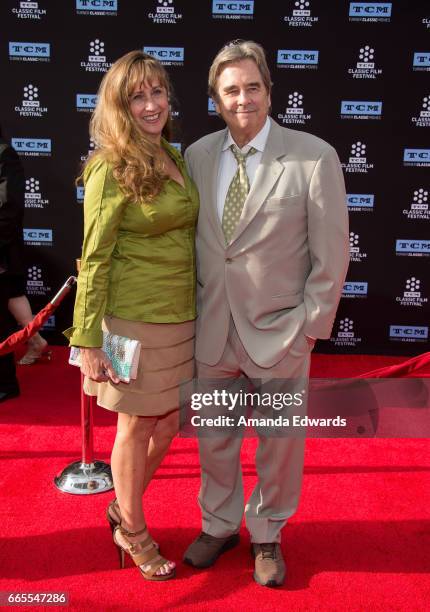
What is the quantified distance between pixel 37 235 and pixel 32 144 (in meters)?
0.74

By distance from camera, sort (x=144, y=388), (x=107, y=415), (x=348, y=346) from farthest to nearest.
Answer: (x=348, y=346) → (x=107, y=415) → (x=144, y=388)

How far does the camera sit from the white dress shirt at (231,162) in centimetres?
231

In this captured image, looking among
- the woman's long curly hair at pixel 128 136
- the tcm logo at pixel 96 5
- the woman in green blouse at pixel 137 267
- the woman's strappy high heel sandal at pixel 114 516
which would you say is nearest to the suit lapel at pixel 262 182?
the woman in green blouse at pixel 137 267

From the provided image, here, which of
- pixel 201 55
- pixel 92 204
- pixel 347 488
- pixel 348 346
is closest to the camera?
pixel 92 204

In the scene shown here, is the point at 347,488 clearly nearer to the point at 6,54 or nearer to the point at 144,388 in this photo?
the point at 144,388

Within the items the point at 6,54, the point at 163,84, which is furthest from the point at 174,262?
the point at 6,54

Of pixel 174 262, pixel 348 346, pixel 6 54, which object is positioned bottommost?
pixel 348 346

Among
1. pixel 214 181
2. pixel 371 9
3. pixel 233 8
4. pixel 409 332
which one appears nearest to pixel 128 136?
pixel 214 181

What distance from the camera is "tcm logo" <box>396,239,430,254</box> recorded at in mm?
5395

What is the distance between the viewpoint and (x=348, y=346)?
560 cm

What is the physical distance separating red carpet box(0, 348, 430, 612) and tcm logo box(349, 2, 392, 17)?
3.28 m

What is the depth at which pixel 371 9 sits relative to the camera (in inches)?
200

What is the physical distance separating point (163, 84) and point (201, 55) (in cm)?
320

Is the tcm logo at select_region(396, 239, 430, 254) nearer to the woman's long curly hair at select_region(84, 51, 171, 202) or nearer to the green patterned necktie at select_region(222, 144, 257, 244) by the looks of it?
the green patterned necktie at select_region(222, 144, 257, 244)
